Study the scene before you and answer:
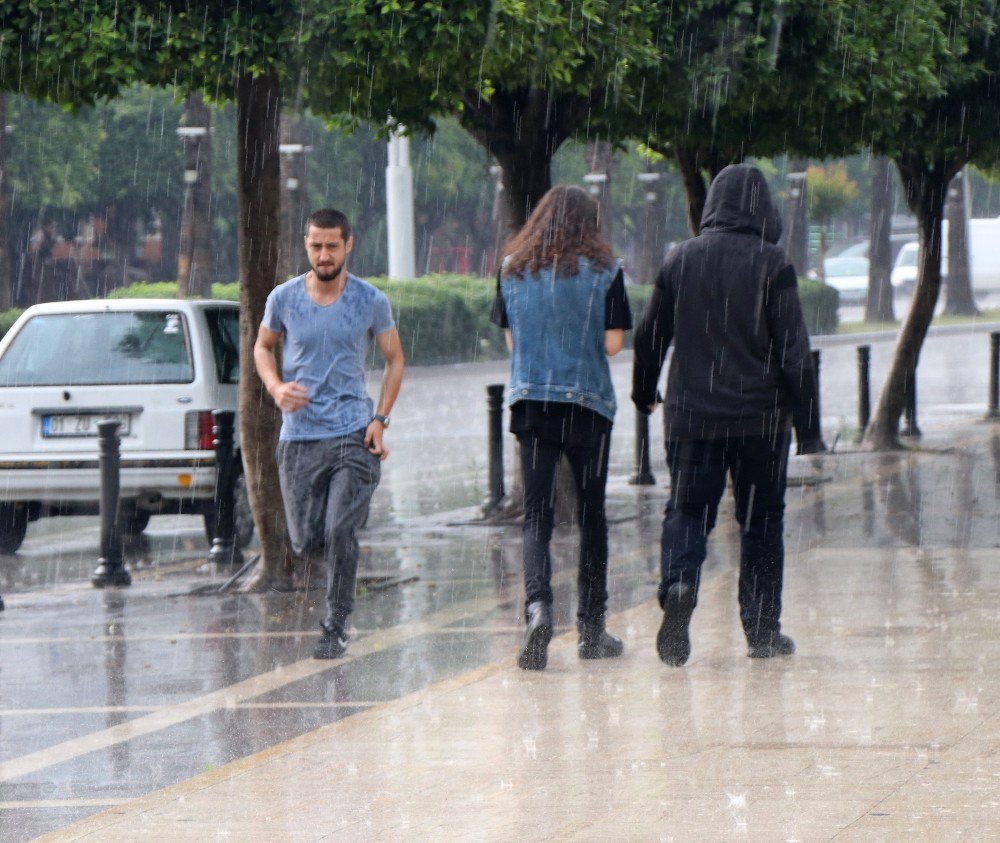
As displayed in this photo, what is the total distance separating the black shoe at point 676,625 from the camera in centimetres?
703

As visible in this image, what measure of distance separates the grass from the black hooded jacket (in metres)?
42.1

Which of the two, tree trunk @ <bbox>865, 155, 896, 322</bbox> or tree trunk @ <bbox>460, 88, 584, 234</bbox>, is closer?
tree trunk @ <bbox>460, 88, 584, 234</bbox>

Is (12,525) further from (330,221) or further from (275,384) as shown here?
(330,221)

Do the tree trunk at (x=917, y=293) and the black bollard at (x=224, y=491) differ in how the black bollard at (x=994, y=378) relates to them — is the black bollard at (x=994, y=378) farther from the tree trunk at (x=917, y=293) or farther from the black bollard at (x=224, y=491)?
the black bollard at (x=224, y=491)

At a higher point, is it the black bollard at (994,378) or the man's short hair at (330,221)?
the man's short hair at (330,221)

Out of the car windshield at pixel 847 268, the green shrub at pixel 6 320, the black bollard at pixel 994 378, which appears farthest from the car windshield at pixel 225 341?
the car windshield at pixel 847 268

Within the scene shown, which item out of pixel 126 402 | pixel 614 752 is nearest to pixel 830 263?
pixel 126 402

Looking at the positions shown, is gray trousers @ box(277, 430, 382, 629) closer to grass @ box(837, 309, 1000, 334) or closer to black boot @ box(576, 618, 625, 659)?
black boot @ box(576, 618, 625, 659)

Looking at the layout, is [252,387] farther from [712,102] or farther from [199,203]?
[199,203]

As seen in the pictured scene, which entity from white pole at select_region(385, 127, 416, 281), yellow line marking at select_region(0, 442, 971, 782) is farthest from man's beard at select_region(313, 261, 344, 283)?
white pole at select_region(385, 127, 416, 281)

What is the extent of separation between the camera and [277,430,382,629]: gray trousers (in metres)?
7.80

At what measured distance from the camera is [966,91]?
15.7 metres

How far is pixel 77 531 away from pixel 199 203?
81.8 feet

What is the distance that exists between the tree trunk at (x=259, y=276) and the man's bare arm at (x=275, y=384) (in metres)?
1.84
